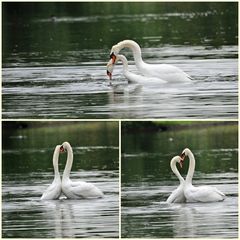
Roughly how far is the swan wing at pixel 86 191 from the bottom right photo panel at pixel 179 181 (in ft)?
0.83

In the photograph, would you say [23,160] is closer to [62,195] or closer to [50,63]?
[50,63]

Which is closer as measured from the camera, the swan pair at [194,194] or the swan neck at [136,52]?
the swan pair at [194,194]

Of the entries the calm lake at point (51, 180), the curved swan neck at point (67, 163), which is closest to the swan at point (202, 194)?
the calm lake at point (51, 180)

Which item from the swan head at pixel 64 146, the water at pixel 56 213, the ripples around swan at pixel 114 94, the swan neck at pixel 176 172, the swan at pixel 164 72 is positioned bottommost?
the water at pixel 56 213

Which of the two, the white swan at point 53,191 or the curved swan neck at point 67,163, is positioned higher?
the curved swan neck at point 67,163

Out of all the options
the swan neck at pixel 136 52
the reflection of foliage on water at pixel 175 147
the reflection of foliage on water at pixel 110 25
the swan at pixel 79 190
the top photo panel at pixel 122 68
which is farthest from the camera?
the reflection of foliage on water at pixel 110 25

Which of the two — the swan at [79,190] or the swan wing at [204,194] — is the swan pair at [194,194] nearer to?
the swan wing at [204,194]

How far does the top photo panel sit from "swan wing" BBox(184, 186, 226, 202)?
0.72 metres

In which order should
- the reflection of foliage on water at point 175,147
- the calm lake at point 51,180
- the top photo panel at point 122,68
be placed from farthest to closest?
the reflection of foliage on water at point 175,147 → the top photo panel at point 122,68 → the calm lake at point 51,180

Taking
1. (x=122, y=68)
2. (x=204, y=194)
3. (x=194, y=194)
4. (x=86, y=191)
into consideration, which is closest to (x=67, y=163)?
(x=86, y=191)

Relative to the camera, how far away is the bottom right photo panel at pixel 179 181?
44.1 ft

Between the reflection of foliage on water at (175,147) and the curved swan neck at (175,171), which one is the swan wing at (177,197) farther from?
the reflection of foliage on water at (175,147)

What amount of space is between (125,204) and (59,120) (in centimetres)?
117

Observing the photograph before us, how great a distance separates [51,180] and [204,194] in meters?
1.74
